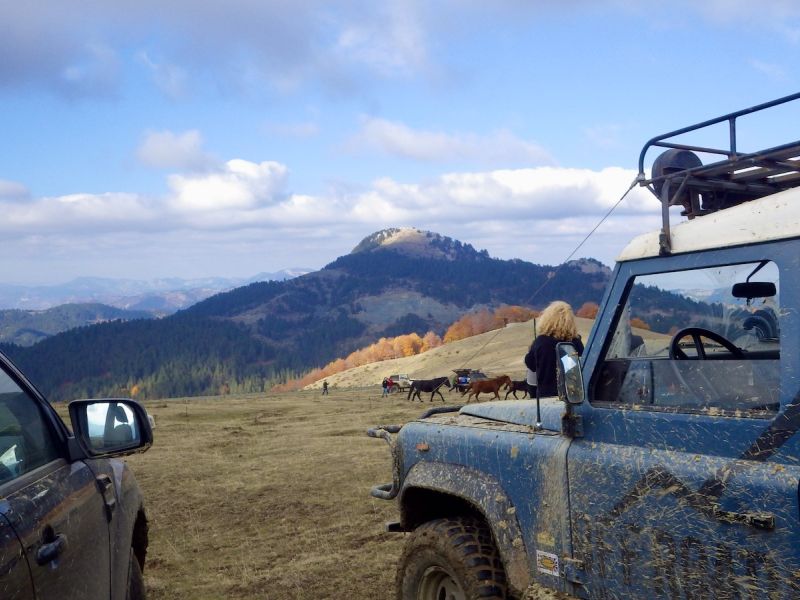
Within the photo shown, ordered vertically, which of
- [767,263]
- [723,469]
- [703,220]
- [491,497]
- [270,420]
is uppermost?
[703,220]

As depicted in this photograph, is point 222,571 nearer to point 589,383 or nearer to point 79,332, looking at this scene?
point 589,383

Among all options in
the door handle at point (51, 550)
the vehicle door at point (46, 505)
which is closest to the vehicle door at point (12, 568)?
the vehicle door at point (46, 505)

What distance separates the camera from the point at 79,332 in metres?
179

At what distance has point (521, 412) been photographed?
13.9 ft

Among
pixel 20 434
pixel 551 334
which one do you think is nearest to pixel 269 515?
pixel 551 334

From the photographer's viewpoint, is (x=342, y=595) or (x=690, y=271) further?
(x=342, y=595)

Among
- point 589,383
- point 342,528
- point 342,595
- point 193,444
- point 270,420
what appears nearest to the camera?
point 589,383

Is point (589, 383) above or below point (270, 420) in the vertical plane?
above

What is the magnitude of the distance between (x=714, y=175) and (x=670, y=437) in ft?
4.50

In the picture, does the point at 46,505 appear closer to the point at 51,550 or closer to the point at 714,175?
the point at 51,550

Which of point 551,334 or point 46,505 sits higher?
point 551,334

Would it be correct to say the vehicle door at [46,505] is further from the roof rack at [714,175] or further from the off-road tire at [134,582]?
the roof rack at [714,175]

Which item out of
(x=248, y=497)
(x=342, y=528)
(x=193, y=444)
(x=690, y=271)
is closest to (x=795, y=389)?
(x=690, y=271)

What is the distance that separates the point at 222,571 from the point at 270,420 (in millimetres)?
17694
